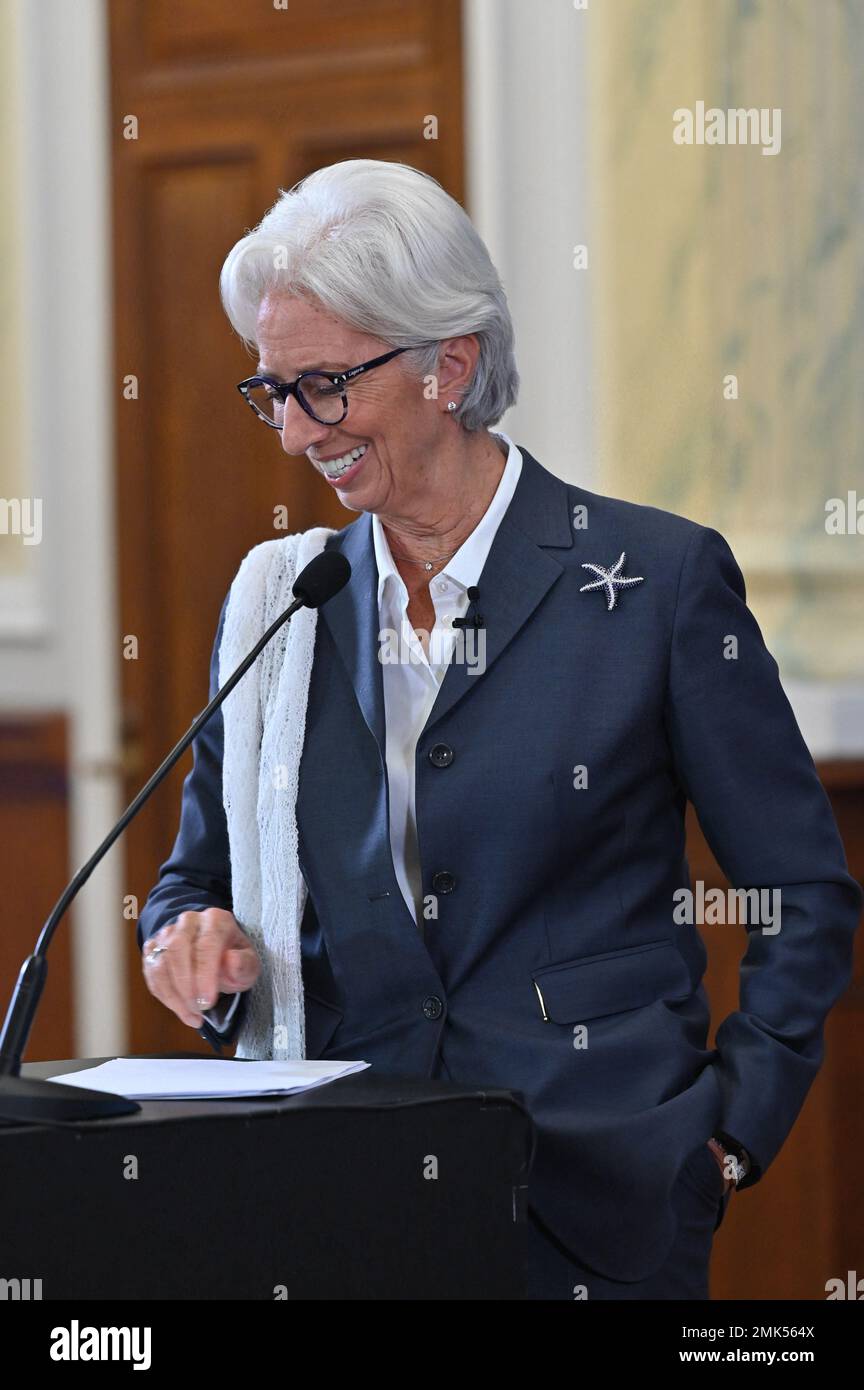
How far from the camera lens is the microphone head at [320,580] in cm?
146

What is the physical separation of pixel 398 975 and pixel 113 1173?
0.47 m

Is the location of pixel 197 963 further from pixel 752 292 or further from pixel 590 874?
pixel 752 292

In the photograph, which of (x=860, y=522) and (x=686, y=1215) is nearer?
(x=686, y=1215)

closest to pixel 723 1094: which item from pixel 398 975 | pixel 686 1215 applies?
pixel 686 1215

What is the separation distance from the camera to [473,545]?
1.61 metres

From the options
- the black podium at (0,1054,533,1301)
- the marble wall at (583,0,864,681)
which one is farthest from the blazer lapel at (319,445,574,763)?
the marble wall at (583,0,864,681)

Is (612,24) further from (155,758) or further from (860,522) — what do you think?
(155,758)

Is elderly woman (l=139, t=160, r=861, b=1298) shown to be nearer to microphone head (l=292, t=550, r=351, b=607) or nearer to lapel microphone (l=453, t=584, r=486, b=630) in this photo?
lapel microphone (l=453, t=584, r=486, b=630)

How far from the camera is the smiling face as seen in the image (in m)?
1.55

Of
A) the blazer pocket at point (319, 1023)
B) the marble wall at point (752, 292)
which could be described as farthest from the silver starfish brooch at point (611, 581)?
the marble wall at point (752, 292)

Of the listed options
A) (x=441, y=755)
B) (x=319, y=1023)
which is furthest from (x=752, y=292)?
(x=319, y=1023)

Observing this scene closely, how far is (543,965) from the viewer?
4.85ft

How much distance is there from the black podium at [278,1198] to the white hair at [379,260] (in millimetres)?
724

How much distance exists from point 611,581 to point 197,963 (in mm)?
500
